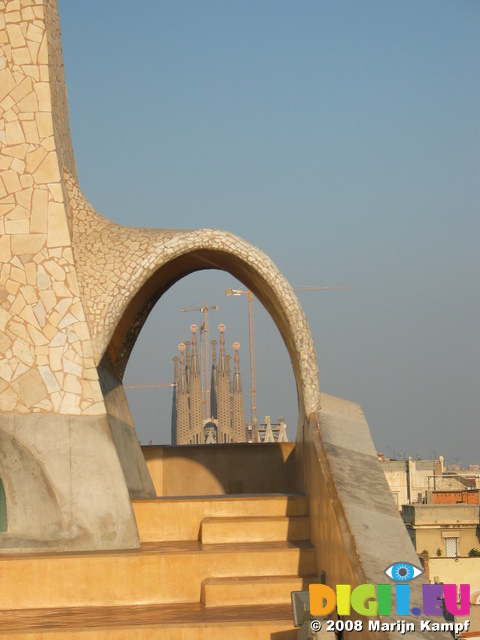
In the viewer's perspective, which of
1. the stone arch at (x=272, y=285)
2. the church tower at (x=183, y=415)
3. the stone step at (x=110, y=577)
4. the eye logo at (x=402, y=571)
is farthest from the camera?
the church tower at (x=183, y=415)

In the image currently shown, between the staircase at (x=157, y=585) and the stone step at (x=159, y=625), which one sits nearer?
the stone step at (x=159, y=625)

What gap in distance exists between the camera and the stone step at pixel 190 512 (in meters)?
9.07

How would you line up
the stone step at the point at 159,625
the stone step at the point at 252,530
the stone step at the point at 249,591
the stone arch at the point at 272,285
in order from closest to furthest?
the stone step at the point at 159,625 → the stone step at the point at 249,591 → the stone step at the point at 252,530 → the stone arch at the point at 272,285

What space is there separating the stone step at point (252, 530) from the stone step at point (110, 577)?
645 mm

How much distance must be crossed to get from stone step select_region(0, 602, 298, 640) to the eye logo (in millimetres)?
1017

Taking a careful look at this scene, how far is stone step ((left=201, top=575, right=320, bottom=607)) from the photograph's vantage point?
7746 millimetres

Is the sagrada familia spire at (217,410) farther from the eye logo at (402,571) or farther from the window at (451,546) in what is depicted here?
the eye logo at (402,571)

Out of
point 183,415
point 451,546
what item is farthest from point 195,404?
point 451,546

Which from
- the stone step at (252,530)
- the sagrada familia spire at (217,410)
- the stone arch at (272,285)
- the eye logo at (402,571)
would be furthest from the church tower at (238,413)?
the eye logo at (402,571)

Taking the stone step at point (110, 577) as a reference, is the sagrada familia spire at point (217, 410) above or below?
above

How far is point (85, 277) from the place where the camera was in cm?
952

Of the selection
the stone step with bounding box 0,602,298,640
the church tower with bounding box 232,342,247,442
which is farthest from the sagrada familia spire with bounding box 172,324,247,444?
the stone step with bounding box 0,602,298,640

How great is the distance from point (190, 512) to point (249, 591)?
57.3 inches

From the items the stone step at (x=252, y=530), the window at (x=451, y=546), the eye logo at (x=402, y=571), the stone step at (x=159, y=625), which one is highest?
the stone step at (x=252, y=530)
